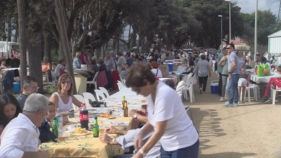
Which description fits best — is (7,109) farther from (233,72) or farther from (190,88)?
(190,88)

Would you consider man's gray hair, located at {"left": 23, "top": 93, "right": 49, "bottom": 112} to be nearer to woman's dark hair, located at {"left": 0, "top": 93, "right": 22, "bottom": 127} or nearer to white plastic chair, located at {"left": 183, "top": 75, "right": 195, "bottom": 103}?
woman's dark hair, located at {"left": 0, "top": 93, "right": 22, "bottom": 127}

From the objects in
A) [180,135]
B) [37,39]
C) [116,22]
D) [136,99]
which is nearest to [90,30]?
[116,22]

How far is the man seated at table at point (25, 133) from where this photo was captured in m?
2.84

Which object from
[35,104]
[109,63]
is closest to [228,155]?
[35,104]

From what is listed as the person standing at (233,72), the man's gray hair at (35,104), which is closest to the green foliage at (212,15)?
the person standing at (233,72)

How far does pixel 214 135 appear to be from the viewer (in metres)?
8.11

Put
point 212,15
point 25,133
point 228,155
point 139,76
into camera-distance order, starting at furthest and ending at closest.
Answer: point 212,15 < point 228,155 < point 139,76 < point 25,133

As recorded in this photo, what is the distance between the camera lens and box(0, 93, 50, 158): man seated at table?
284cm

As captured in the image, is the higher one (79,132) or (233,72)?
(233,72)

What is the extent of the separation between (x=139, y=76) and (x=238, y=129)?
609cm

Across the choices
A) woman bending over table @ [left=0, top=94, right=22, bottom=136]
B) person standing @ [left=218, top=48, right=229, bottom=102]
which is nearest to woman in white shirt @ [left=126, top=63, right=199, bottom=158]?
woman bending over table @ [left=0, top=94, right=22, bottom=136]

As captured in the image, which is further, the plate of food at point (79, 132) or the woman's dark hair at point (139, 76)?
the plate of food at point (79, 132)

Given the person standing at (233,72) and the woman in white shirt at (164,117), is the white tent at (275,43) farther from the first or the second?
the woman in white shirt at (164,117)

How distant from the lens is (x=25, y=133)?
2938 millimetres
